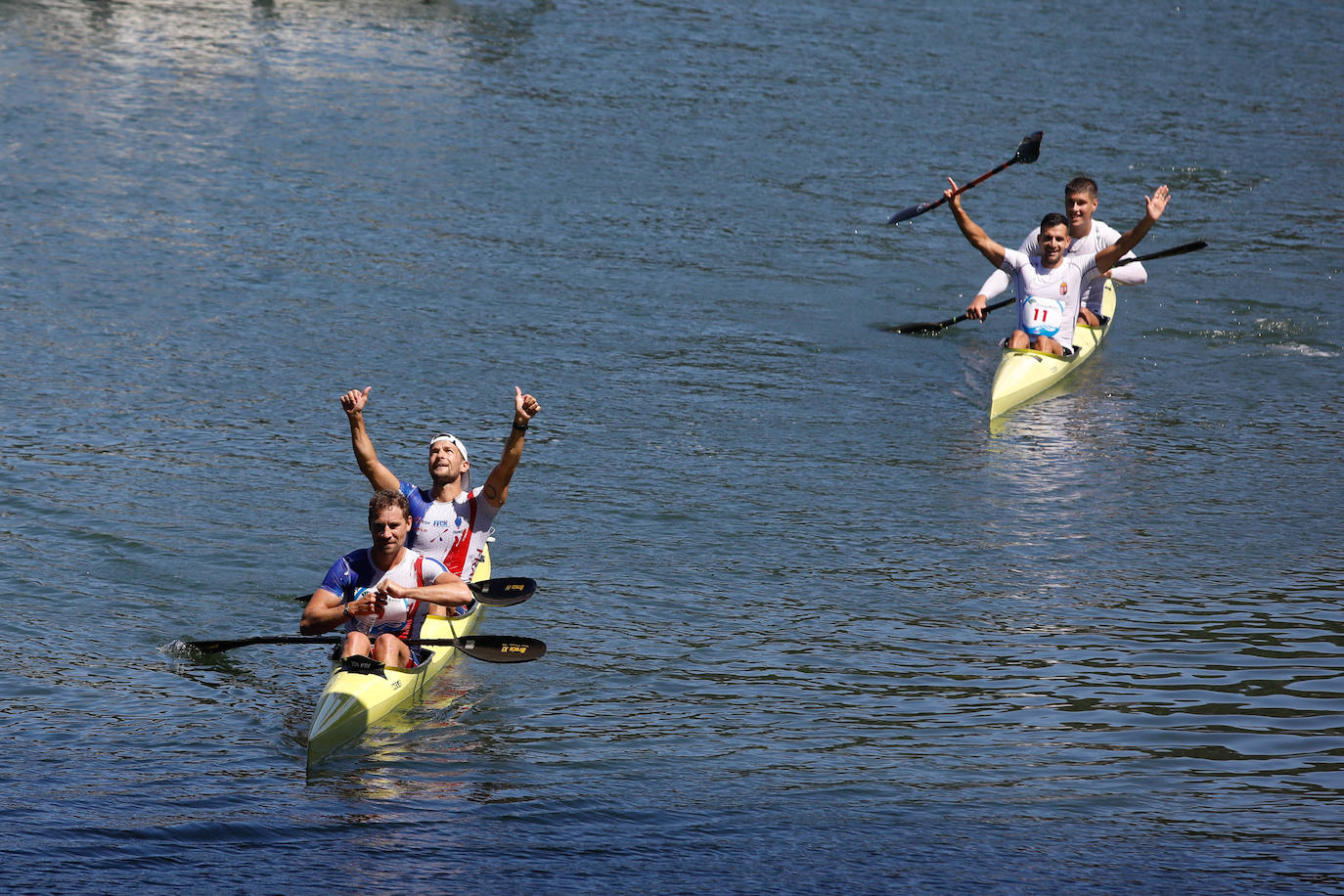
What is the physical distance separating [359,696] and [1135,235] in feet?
30.8

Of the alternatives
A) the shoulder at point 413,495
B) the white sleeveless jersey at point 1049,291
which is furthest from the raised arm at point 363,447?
the white sleeveless jersey at point 1049,291

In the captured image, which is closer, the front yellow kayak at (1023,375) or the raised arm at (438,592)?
the raised arm at (438,592)

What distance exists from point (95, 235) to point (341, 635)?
11059 millimetres

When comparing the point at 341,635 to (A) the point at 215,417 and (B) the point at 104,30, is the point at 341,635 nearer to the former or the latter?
(A) the point at 215,417

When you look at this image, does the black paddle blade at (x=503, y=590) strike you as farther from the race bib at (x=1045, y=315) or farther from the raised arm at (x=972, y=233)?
the race bib at (x=1045, y=315)

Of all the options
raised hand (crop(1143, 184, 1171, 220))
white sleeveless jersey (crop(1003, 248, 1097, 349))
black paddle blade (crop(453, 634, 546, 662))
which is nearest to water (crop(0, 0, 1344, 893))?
black paddle blade (crop(453, 634, 546, 662))

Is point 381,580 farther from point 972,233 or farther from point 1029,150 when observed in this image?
point 1029,150

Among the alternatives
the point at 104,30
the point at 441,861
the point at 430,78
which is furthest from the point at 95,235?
the point at 441,861

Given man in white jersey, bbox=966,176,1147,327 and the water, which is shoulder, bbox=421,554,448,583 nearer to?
the water

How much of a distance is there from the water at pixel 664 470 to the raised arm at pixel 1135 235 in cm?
135

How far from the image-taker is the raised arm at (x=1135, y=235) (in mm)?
14523

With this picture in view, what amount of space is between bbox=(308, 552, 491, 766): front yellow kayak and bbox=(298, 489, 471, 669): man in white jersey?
0.35ft

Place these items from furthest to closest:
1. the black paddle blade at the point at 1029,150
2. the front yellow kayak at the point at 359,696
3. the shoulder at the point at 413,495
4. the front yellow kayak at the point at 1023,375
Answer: the black paddle blade at the point at 1029,150 → the front yellow kayak at the point at 1023,375 → the shoulder at the point at 413,495 → the front yellow kayak at the point at 359,696

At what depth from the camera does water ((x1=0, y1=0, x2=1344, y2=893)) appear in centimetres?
792
